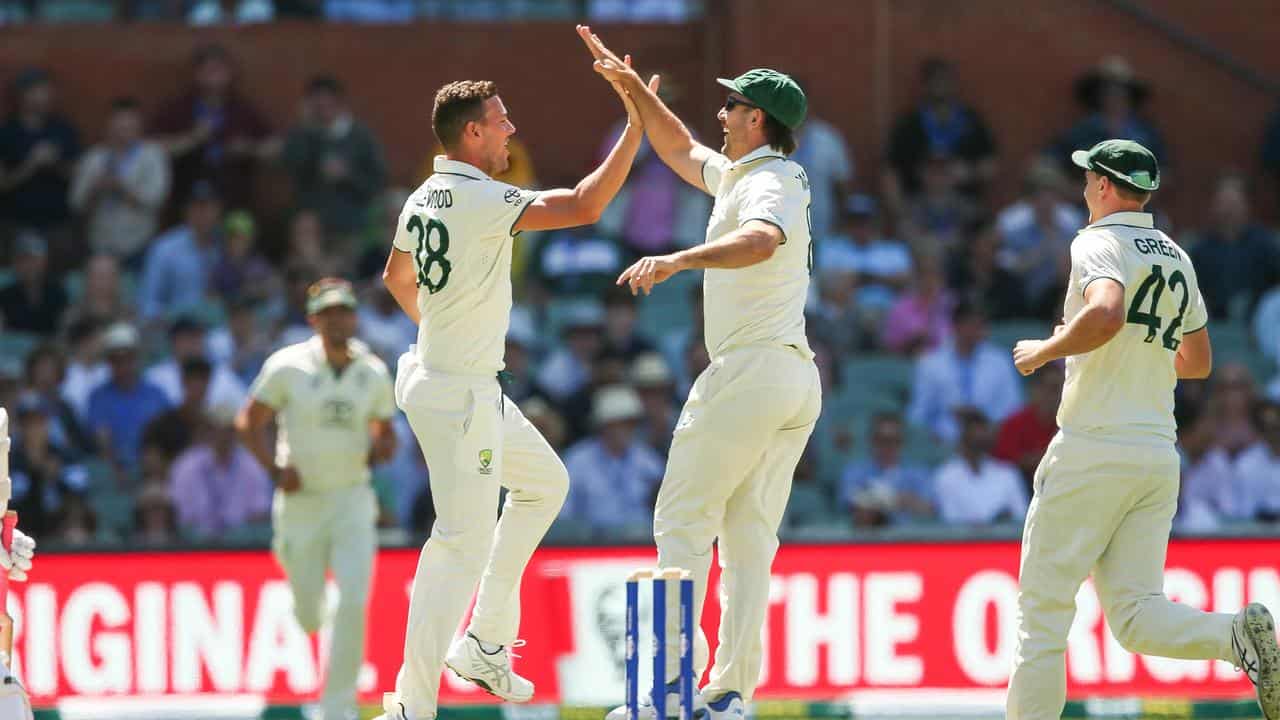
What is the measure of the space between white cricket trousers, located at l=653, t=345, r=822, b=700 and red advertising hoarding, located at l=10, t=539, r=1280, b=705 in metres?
4.11

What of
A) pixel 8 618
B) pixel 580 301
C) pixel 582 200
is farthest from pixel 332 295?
pixel 580 301

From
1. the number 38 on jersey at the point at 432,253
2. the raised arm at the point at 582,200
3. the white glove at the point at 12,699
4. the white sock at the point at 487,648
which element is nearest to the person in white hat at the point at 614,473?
the white sock at the point at 487,648

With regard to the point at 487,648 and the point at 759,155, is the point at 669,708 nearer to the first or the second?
the point at 487,648

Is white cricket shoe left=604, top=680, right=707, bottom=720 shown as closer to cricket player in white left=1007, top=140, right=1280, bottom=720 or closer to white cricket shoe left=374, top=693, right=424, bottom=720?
white cricket shoe left=374, top=693, right=424, bottom=720

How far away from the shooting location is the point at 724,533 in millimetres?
8078

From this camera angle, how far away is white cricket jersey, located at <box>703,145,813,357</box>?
7.85 metres

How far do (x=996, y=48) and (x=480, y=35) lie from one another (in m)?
4.43

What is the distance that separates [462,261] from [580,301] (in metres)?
8.51

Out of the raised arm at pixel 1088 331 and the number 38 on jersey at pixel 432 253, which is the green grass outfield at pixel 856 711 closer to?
the number 38 on jersey at pixel 432 253

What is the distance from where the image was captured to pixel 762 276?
7887 mm

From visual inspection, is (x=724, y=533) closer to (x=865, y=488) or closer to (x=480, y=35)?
(x=865, y=488)

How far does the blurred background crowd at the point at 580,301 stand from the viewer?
1433cm

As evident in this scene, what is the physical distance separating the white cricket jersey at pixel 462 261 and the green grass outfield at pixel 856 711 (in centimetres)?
428

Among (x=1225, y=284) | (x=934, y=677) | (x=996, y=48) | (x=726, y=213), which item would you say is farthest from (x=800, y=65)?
(x=726, y=213)
